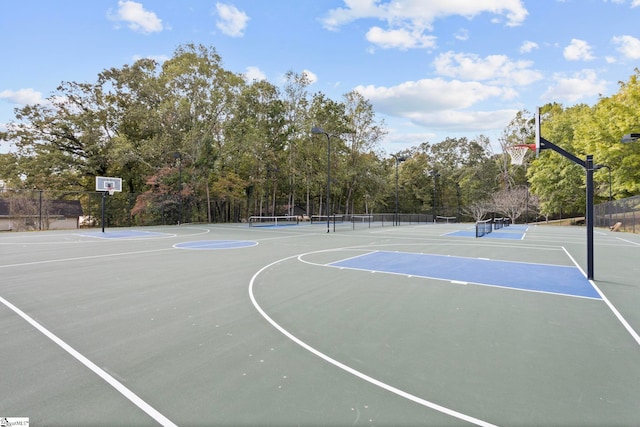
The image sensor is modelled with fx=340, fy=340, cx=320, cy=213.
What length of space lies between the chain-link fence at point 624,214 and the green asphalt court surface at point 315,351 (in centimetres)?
2047

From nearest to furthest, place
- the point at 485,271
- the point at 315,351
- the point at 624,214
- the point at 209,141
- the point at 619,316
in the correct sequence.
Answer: the point at 315,351 < the point at 619,316 < the point at 485,271 < the point at 624,214 < the point at 209,141

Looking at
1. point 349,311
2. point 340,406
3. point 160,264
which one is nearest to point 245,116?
point 160,264

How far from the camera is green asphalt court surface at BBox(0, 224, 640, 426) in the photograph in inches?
103

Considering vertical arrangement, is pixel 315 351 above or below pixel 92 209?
below

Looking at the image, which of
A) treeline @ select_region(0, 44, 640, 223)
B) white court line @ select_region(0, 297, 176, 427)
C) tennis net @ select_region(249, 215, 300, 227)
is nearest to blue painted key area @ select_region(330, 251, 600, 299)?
white court line @ select_region(0, 297, 176, 427)

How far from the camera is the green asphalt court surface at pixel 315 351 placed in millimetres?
2615

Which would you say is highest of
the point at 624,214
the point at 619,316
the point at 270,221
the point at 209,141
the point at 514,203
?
the point at 209,141

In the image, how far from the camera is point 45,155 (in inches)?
1176

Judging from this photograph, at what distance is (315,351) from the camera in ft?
12.1

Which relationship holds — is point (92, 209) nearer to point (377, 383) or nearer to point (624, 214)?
point (377, 383)

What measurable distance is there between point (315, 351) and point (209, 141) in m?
28.6

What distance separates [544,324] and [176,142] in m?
32.5

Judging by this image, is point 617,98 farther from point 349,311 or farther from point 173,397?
point 173,397

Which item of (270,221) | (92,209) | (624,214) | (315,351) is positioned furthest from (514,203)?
(92,209)
